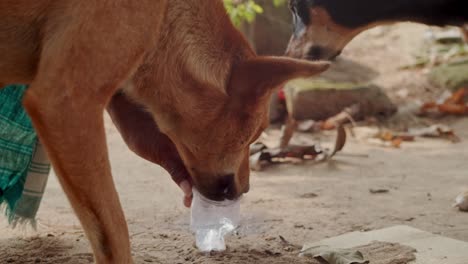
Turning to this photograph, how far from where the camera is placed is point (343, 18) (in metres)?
5.47

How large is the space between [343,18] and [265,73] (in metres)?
2.19

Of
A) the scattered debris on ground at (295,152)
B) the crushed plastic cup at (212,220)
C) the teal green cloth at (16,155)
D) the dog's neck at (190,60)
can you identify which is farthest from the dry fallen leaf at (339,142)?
the dog's neck at (190,60)

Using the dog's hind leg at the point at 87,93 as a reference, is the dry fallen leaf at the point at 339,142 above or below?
below

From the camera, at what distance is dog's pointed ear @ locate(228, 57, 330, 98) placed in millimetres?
3385

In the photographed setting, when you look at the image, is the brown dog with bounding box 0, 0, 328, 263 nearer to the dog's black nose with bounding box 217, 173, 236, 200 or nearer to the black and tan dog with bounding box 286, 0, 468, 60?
the dog's black nose with bounding box 217, 173, 236, 200

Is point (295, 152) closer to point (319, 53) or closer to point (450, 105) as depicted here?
point (319, 53)

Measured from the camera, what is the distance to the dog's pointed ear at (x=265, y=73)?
11.1 ft

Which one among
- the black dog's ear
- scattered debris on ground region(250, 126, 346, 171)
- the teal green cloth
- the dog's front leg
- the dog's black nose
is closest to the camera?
the dog's front leg

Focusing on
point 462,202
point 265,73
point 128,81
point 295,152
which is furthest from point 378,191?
point 128,81

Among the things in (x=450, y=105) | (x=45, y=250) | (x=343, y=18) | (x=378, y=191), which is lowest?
(x=450, y=105)

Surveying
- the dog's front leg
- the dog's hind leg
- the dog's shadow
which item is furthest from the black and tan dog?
the dog's front leg

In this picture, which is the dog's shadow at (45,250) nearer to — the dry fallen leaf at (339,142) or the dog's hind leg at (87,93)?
the dog's hind leg at (87,93)

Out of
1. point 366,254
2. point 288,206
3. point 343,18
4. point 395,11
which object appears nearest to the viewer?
point 366,254

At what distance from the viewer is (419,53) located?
10.6m
